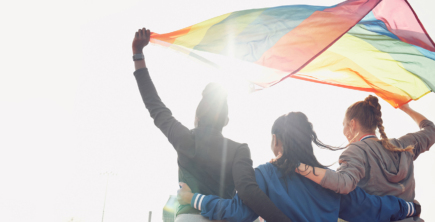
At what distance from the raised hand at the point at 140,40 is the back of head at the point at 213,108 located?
58 centimetres

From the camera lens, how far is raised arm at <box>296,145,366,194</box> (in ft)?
7.48

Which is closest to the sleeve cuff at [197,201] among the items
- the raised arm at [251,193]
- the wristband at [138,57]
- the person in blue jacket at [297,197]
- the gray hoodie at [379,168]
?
the person in blue jacket at [297,197]

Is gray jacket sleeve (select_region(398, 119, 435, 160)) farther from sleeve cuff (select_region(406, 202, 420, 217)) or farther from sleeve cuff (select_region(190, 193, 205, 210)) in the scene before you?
sleeve cuff (select_region(190, 193, 205, 210))

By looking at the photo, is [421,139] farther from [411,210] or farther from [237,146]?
[237,146]

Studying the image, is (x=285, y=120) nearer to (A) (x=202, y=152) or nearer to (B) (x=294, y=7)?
(A) (x=202, y=152)

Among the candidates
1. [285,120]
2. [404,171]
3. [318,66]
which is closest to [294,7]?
[318,66]

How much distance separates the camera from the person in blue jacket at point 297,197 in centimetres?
199

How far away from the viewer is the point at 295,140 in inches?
98.4

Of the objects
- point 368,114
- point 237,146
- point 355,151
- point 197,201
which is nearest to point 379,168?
point 355,151

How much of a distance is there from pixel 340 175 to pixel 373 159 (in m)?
0.62

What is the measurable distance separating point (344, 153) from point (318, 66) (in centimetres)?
159

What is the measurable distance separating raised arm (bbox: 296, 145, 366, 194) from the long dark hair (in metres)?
0.08

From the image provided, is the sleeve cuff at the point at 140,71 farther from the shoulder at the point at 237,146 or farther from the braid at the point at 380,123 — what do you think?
the braid at the point at 380,123

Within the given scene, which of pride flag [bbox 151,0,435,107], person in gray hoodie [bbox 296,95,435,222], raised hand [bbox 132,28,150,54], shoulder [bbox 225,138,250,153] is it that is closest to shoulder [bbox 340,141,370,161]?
person in gray hoodie [bbox 296,95,435,222]
